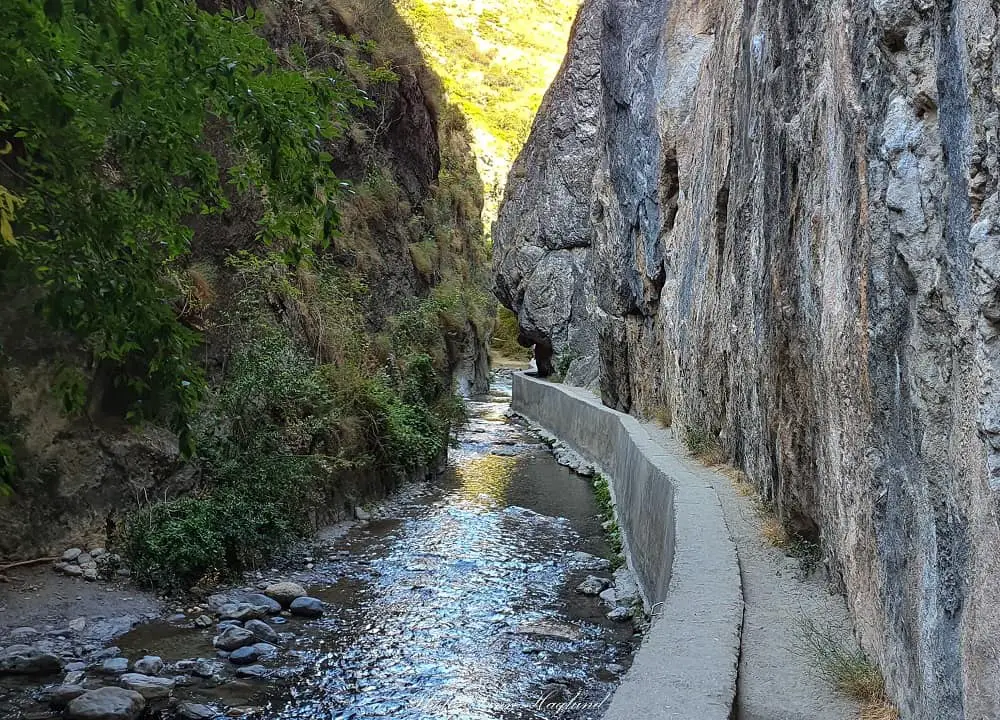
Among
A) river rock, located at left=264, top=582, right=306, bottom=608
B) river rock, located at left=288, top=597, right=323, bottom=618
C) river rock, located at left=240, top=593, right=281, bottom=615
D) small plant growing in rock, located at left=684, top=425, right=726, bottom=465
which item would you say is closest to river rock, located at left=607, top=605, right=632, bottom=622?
small plant growing in rock, located at left=684, top=425, right=726, bottom=465

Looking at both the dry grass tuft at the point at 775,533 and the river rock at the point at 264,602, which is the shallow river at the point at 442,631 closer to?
the river rock at the point at 264,602

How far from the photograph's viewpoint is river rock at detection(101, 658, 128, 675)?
609 centimetres

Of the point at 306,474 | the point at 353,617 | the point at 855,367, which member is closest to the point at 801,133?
the point at 855,367

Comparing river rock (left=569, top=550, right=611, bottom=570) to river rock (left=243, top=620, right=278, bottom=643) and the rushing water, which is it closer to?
the rushing water

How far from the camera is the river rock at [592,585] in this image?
8.61 metres

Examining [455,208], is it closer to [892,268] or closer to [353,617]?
[353,617]

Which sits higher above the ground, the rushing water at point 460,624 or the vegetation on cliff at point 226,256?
the vegetation on cliff at point 226,256

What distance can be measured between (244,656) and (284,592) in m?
1.56

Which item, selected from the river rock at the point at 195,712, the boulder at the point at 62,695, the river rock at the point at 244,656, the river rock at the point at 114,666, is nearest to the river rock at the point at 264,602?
the river rock at the point at 244,656

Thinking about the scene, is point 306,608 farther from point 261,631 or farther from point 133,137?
point 133,137

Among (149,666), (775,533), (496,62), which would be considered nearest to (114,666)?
(149,666)

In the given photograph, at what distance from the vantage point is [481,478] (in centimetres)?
1512

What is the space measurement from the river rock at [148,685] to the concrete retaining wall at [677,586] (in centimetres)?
342

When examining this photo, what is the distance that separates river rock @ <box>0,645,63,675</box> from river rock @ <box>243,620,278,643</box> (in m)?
1.46
